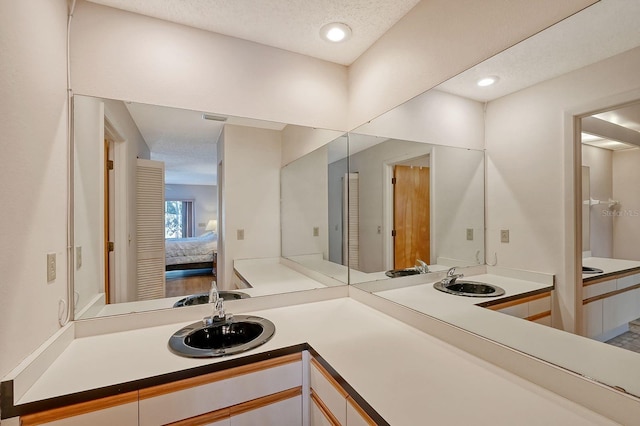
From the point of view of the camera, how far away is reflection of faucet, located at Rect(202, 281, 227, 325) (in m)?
1.52

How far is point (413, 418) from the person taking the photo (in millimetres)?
820

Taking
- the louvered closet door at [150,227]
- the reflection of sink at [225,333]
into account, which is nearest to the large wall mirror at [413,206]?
the reflection of sink at [225,333]

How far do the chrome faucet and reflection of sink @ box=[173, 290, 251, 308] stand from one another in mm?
1060

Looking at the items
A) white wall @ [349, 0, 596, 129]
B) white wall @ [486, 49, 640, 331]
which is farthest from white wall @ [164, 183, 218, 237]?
white wall @ [486, 49, 640, 331]

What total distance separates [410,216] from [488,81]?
0.81 meters

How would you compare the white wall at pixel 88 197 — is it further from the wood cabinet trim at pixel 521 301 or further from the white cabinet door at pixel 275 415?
Result: the wood cabinet trim at pixel 521 301

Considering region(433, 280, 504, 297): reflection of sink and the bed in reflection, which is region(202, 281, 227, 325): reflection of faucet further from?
region(433, 280, 504, 297): reflection of sink

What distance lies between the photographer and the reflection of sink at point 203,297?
166 cm

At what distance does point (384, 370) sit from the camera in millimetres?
1072

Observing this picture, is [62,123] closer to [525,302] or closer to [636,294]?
[525,302]

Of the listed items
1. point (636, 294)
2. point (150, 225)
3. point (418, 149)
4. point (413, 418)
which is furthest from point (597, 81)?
point (150, 225)

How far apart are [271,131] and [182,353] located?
142cm

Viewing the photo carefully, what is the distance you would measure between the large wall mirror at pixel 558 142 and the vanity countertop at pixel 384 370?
0.48 ft

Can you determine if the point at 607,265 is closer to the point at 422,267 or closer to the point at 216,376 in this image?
the point at 422,267
